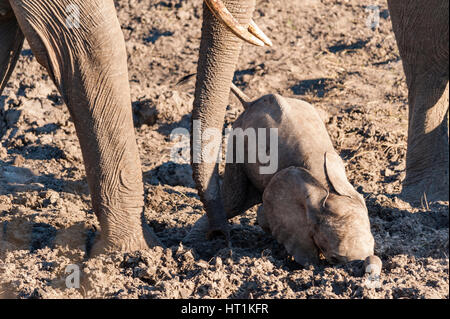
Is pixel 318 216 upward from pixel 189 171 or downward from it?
downward

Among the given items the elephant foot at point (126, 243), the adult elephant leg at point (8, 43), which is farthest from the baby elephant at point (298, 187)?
the adult elephant leg at point (8, 43)

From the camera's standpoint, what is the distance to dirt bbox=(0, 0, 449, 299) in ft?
8.66

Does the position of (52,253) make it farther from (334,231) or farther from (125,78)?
(334,231)

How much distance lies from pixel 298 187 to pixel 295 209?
0.09 m

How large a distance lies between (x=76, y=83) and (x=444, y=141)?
2.03 m

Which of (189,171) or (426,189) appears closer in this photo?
(426,189)

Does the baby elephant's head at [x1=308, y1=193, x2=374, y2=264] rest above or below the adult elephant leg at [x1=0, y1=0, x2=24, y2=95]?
below

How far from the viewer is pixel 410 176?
3852mm

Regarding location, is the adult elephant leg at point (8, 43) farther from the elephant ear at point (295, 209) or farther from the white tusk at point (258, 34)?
the elephant ear at point (295, 209)

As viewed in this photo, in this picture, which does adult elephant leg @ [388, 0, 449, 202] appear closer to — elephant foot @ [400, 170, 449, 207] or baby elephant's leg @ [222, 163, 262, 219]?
elephant foot @ [400, 170, 449, 207]

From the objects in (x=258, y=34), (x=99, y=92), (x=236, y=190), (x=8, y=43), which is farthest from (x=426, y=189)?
(x=8, y=43)

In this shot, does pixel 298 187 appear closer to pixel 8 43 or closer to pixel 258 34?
pixel 258 34

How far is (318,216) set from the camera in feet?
9.02

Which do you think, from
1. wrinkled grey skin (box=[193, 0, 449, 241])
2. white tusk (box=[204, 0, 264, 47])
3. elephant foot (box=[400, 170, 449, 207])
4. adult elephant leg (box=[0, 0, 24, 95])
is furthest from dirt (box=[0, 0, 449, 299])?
white tusk (box=[204, 0, 264, 47])
